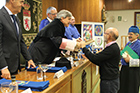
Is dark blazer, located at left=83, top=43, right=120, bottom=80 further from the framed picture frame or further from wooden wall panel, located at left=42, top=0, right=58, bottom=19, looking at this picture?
the framed picture frame

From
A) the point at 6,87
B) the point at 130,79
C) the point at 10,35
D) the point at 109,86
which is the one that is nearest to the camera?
the point at 6,87

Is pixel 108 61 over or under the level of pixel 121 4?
under

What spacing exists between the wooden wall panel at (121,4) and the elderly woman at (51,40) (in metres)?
7.42

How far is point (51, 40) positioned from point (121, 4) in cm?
765

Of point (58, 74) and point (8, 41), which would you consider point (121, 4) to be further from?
point (8, 41)

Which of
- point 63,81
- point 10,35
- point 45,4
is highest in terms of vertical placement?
point 45,4

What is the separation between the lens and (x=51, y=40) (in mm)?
2436

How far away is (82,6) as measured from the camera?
705cm

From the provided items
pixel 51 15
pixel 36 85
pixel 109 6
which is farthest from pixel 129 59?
pixel 109 6

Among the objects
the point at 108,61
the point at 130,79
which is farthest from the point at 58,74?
the point at 130,79

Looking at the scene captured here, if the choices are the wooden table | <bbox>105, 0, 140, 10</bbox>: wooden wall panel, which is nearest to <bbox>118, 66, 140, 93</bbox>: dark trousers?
the wooden table

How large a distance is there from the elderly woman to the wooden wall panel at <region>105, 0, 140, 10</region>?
7.42m

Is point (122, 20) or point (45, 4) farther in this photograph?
point (122, 20)

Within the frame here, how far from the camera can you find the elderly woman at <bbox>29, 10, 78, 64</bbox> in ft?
7.74
